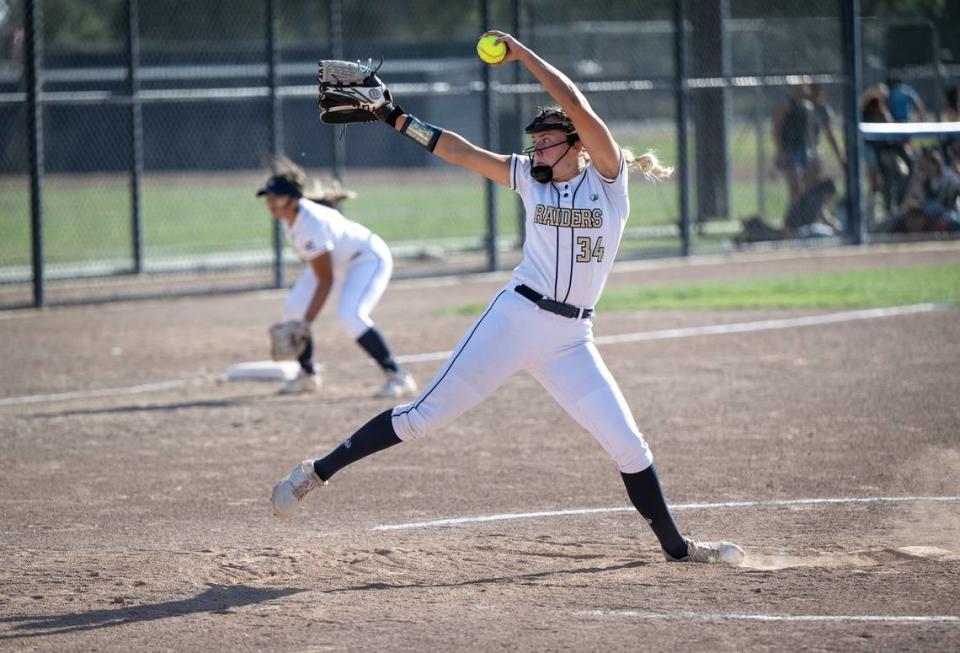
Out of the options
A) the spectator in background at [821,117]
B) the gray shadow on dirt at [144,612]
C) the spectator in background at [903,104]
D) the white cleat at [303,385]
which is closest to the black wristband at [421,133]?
the gray shadow on dirt at [144,612]

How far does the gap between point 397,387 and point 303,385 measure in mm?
922

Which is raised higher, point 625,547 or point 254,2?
point 254,2

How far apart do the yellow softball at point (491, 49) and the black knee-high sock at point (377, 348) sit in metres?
4.89

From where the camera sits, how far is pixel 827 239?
2073cm

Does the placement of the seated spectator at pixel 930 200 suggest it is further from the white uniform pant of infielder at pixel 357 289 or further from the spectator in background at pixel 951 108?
the white uniform pant of infielder at pixel 357 289

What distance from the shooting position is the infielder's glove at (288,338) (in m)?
10.3

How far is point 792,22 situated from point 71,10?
25.0 metres

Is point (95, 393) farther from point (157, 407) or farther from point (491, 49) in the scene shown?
point (491, 49)

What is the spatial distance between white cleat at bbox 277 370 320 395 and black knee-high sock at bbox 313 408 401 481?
4.76 m

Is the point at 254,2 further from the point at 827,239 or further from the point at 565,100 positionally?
the point at 565,100

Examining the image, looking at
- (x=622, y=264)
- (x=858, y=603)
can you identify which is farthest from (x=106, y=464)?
(x=622, y=264)

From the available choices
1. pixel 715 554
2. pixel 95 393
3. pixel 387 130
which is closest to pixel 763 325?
pixel 95 393

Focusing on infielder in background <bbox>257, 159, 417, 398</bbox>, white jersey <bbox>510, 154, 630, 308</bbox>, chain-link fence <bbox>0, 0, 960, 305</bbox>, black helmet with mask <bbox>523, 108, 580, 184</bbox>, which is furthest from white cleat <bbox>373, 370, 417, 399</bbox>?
black helmet with mask <bbox>523, 108, 580, 184</bbox>

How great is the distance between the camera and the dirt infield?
5.15 meters
